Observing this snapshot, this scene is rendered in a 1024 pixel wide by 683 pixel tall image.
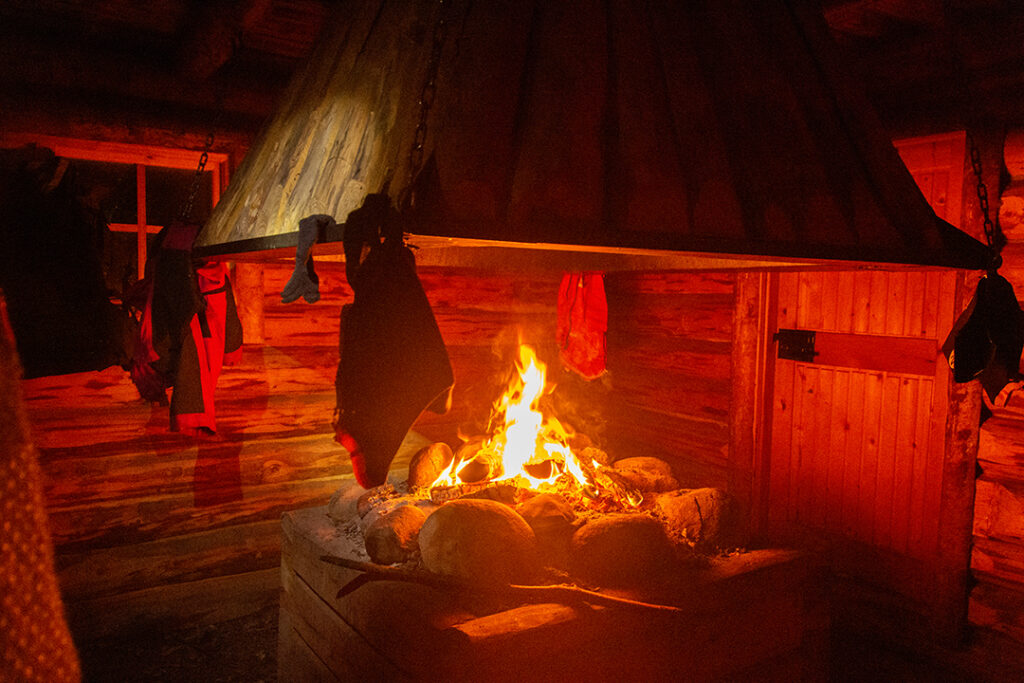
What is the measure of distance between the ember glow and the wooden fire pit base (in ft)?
2.79

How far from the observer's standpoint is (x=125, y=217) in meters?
4.53

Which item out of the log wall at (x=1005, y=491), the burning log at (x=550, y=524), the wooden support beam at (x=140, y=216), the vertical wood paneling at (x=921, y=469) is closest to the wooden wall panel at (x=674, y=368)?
the vertical wood paneling at (x=921, y=469)

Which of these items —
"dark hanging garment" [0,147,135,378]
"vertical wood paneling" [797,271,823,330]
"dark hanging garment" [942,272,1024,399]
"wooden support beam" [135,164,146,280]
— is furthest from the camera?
"vertical wood paneling" [797,271,823,330]

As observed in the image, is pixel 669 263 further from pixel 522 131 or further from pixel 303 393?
pixel 303 393

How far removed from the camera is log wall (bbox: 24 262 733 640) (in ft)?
14.2

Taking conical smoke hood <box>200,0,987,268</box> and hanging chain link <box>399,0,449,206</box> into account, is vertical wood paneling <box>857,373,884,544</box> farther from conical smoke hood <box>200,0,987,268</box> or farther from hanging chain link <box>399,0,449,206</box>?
hanging chain link <box>399,0,449,206</box>

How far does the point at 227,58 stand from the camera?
3.76 m

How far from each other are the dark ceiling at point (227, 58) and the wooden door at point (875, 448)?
108cm

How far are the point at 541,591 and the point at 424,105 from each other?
6.13 ft

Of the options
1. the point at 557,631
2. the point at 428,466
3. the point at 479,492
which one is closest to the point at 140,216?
the point at 428,466

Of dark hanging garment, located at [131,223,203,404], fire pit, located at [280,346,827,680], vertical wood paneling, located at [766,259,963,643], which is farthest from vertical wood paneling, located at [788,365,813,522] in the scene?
dark hanging garment, located at [131,223,203,404]

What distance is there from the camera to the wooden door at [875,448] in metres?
3.95

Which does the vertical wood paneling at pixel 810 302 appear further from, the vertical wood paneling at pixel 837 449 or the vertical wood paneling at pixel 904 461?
the vertical wood paneling at pixel 904 461

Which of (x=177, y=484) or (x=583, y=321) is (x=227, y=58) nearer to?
(x=583, y=321)
